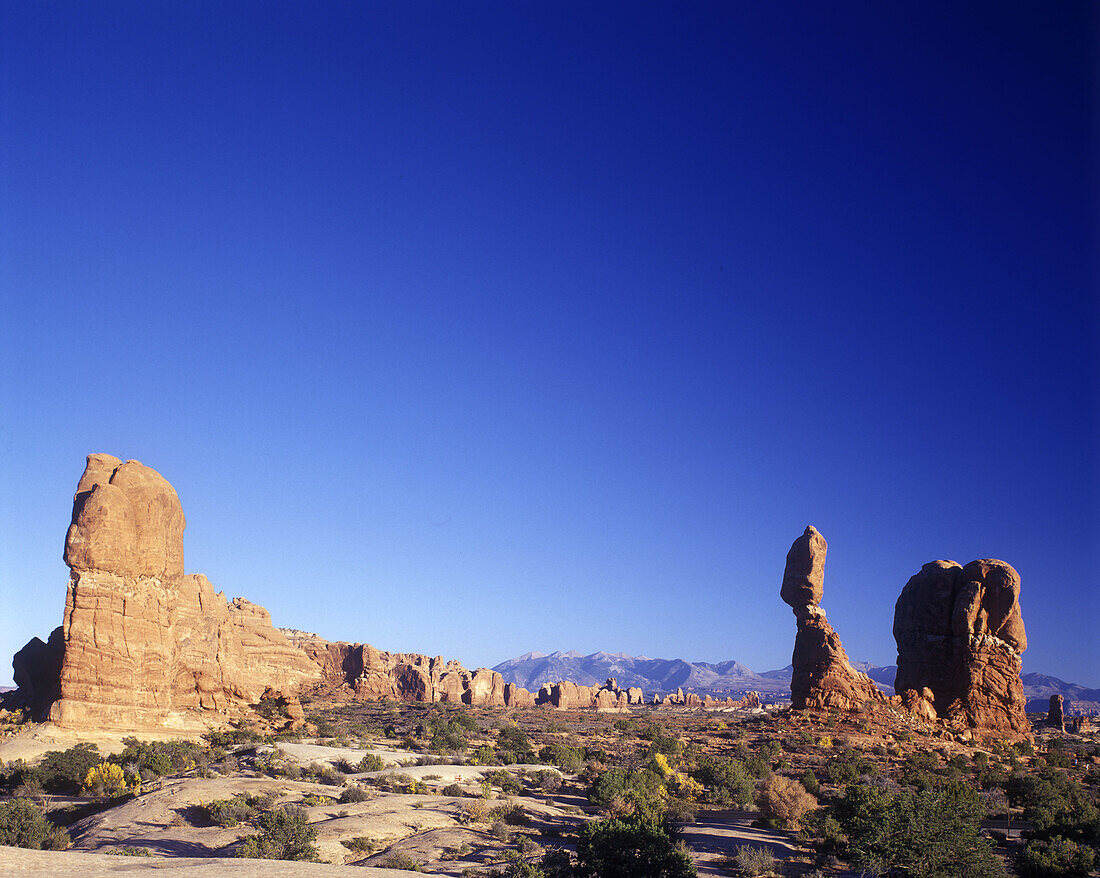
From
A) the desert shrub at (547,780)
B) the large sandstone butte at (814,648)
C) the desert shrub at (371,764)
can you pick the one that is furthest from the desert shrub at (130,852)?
the large sandstone butte at (814,648)

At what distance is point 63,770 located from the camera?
28.5 metres

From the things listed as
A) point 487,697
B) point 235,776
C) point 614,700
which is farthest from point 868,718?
point 614,700

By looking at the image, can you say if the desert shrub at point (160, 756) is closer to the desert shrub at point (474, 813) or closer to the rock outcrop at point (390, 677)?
the desert shrub at point (474, 813)

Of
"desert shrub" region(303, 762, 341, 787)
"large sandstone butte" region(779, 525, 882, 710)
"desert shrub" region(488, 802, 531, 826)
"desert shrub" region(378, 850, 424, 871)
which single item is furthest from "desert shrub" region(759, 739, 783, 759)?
"desert shrub" region(378, 850, 424, 871)

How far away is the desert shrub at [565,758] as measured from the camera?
116 feet

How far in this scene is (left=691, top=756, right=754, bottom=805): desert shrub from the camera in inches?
1108

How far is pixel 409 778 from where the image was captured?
29.1m

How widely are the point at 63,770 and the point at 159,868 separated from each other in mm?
18672

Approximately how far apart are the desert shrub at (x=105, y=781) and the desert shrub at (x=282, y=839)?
10382 millimetres

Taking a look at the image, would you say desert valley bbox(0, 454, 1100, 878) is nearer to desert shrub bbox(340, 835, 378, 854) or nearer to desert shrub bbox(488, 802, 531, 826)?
desert shrub bbox(488, 802, 531, 826)

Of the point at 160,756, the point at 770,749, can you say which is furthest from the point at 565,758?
the point at 160,756

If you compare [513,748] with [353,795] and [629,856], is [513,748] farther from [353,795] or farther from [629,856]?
[629,856]

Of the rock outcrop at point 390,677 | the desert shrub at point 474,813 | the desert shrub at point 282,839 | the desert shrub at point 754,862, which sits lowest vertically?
the rock outcrop at point 390,677

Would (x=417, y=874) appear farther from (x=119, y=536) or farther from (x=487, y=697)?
(x=487, y=697)
